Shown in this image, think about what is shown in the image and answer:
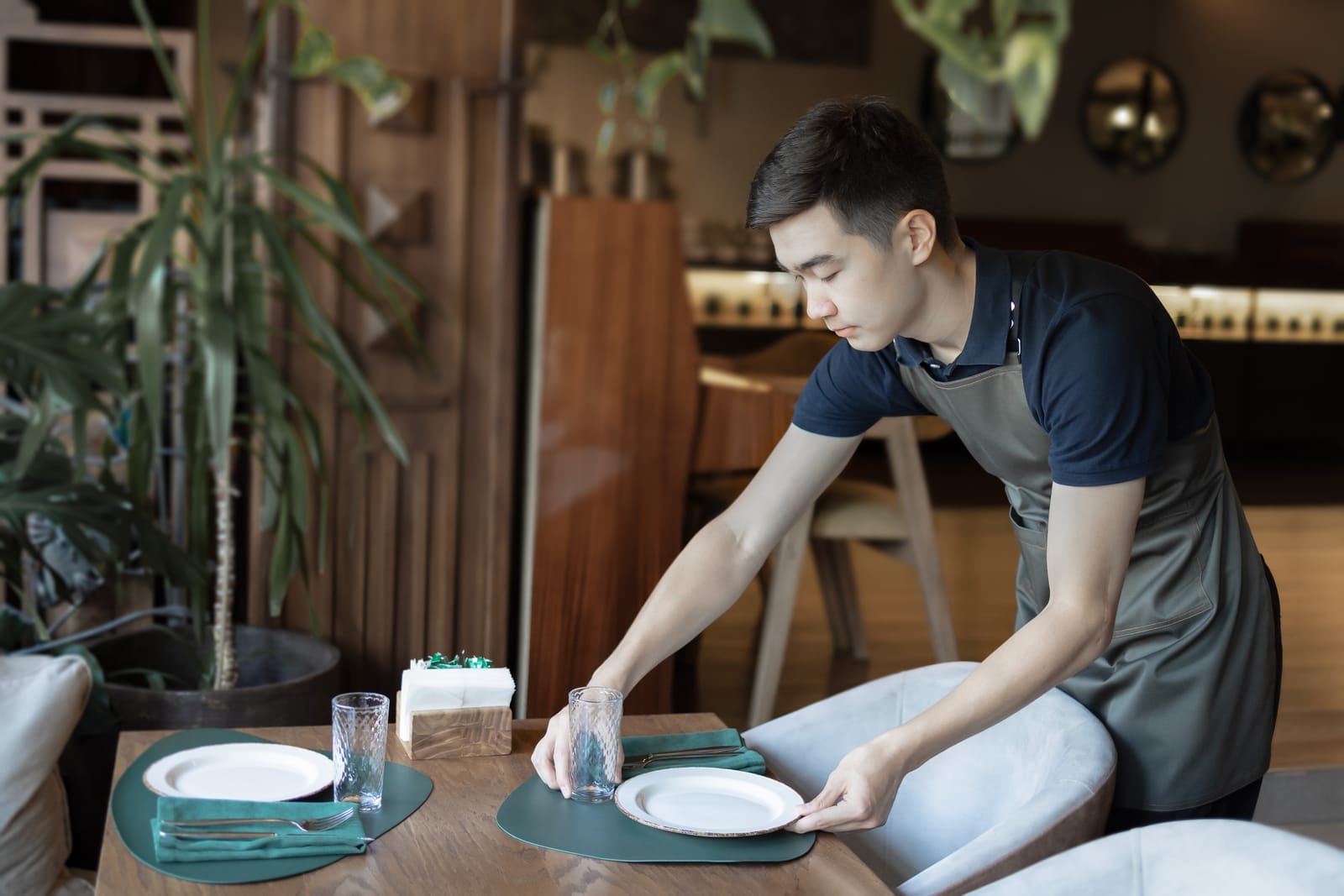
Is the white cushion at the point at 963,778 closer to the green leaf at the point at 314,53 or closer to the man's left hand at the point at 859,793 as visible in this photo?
the man's left hand at the point at 859,793

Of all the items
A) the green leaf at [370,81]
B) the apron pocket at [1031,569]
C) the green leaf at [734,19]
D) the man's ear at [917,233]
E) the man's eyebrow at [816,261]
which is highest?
the green leaf at [370,81]

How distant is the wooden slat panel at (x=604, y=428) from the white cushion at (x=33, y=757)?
121 centimetres

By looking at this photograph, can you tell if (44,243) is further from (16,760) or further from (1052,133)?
(1052,133)

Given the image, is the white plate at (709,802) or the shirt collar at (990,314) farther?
the shirt collar at (990,314)

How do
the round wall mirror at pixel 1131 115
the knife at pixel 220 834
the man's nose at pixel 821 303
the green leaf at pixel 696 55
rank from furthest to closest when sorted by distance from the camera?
the round wall mirror at pixel 1131 115
the man's nose at pixel 821 303
the knife at pixel 220 834
the green leaf at pixel 696 55

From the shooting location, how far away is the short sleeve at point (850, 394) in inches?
65.5

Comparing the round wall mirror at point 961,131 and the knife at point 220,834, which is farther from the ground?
the round wall mirror at point 961,131

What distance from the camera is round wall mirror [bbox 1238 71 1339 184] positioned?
439cm

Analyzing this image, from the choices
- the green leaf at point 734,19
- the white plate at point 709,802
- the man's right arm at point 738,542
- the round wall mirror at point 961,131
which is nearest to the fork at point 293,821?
the white plate at point 709,802

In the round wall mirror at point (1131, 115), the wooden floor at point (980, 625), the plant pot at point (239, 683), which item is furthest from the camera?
the round wall mirror at point (1131, 115)

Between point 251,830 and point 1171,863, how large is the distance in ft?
2.70

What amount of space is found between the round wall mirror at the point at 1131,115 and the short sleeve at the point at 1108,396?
356cm

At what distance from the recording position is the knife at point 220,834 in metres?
1.21

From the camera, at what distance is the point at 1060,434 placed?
4.46 feet
